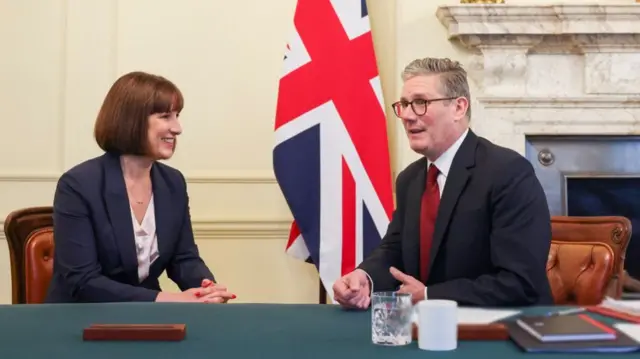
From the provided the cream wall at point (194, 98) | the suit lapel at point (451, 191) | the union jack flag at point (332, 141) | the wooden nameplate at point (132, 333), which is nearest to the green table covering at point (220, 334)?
the wooden nameplate at point (132, 333)

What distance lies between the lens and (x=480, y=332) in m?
1.29

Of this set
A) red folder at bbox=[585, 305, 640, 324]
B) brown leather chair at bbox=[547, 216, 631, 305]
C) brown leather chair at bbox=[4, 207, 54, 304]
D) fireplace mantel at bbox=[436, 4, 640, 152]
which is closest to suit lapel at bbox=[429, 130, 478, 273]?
red folder at bbox=[585, 305, 640, 324]

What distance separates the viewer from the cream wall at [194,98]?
362 cm

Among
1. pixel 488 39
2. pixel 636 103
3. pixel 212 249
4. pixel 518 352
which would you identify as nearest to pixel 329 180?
pixel 212 249

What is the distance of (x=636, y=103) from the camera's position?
3449mm

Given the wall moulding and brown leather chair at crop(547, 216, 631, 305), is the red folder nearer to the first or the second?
brown leather chair at crop(547, 216, 631, 305)

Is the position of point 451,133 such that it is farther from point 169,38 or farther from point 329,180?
point 169,38

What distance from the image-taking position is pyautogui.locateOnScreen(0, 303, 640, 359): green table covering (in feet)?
3.87

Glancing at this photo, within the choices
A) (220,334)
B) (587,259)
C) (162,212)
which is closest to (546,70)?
(587,259)

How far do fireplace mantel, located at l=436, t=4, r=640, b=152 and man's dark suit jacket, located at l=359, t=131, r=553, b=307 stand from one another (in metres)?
1.48

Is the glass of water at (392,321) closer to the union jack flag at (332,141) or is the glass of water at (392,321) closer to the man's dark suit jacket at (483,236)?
the man's dark suit jacket at (483,236)

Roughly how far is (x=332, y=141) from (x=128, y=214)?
4.03 feet

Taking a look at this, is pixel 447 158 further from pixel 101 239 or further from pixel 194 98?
pixel 194 98

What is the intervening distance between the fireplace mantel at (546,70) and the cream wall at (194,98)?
45 cm
